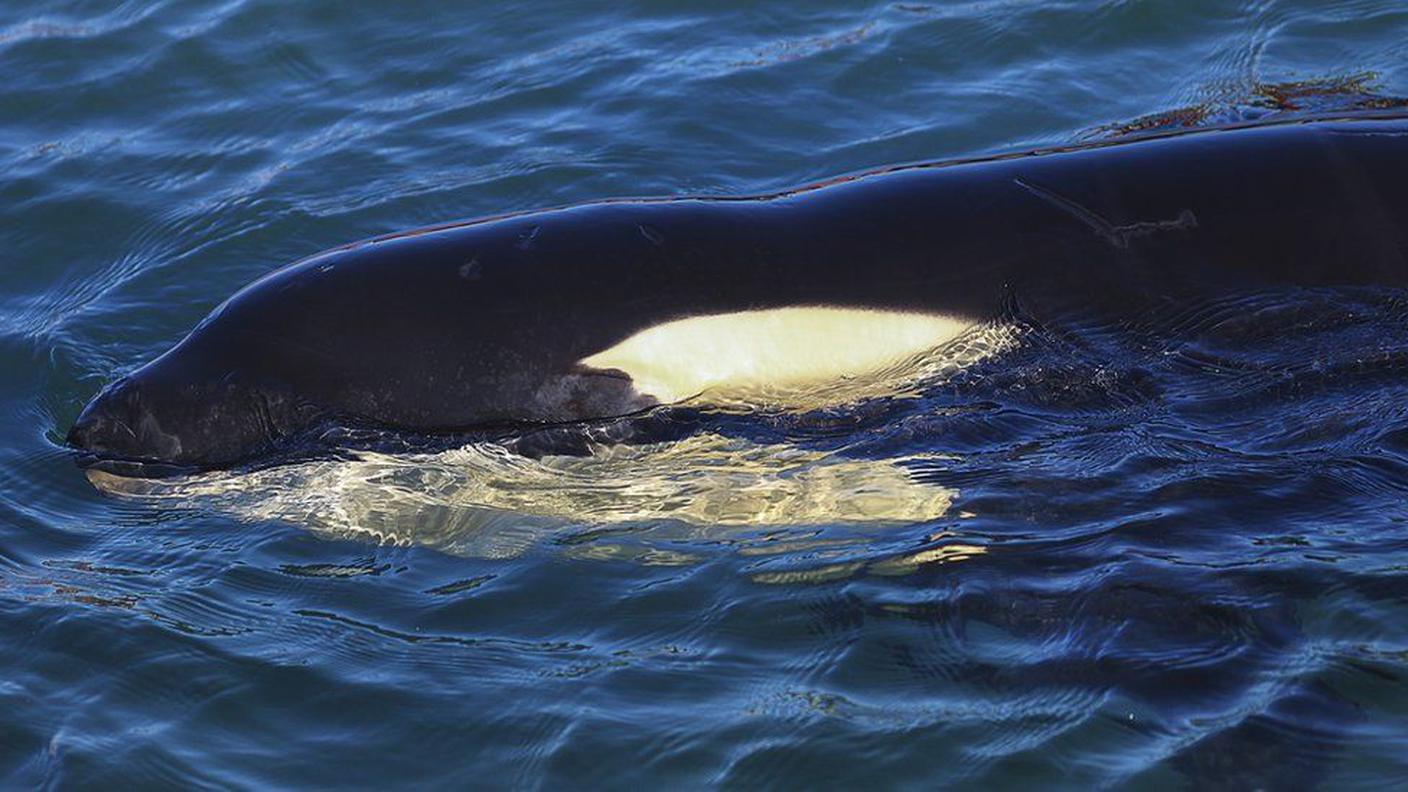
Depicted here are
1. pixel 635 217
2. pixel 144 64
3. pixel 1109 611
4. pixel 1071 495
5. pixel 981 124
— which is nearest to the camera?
pixel 1109 611

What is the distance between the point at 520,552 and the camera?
23.3ft

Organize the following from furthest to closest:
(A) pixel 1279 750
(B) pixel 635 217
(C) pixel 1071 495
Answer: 1. (B) pixel 635 217
2. (C) pixel 1071 495
3. (A) pixel 1279 750

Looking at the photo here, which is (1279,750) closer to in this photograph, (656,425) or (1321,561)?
(1321,561)

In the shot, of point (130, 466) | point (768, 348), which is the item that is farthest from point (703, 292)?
point (130, 466)

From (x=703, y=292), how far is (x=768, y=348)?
0.33m

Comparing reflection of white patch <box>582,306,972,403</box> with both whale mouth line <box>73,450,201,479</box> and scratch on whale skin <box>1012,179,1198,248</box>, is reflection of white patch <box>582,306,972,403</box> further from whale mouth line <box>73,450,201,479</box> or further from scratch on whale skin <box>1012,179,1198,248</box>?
whale mouth line <box>73,450,201,479</box>

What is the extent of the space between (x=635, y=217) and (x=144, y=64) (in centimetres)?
674

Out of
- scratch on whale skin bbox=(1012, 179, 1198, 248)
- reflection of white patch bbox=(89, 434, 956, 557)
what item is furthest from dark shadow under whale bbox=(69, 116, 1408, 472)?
reflection of white patch bbox=(89, 434, 956, 557)

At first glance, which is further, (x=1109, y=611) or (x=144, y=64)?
(x=144, y=64)

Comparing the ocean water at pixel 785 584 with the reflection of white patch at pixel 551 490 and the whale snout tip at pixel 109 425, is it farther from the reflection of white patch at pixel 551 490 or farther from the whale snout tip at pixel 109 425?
the whale snout tip at pixel 109 425

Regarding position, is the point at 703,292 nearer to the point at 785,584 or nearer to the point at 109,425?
the point at 785,584

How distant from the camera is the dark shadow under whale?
7086 millimetres

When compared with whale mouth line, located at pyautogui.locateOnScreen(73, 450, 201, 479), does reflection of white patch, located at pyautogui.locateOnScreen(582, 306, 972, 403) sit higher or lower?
higher

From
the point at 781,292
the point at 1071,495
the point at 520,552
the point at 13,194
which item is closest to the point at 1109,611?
the point at 1071,495
